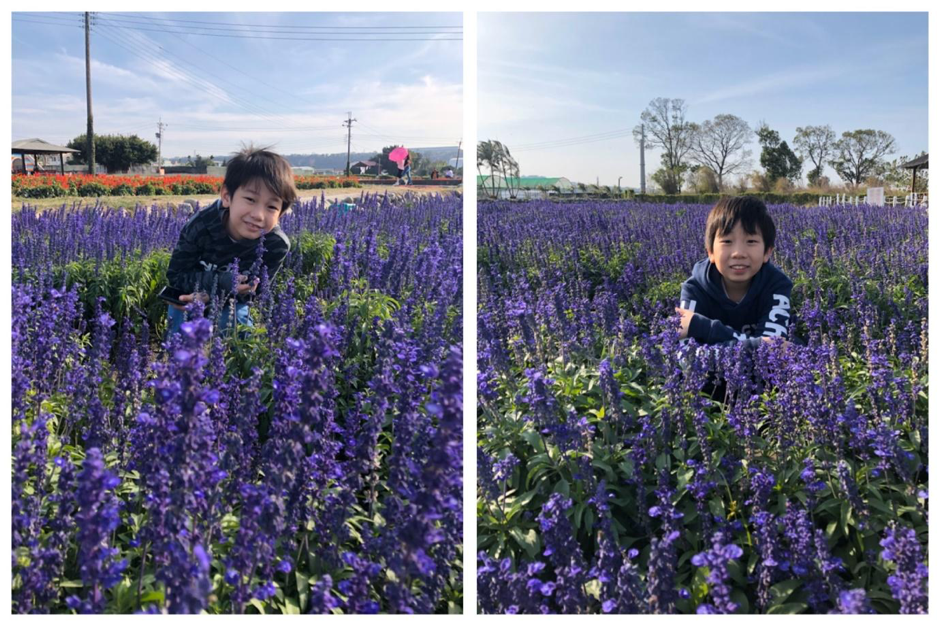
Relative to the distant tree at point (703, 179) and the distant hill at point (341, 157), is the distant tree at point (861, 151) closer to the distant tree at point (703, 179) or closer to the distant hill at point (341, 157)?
the distant tree at point (703, 179)

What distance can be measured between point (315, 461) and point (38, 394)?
1.13 m

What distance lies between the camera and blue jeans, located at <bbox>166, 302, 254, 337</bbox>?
120 inches

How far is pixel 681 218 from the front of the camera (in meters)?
3.83

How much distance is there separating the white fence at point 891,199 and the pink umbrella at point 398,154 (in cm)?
222

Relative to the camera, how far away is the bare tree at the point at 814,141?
2.84 meters

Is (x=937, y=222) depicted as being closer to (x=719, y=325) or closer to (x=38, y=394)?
(x=719, y=325)

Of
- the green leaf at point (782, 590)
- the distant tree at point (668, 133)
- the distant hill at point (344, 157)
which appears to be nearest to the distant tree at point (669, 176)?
the distant tree at point (668, 133)

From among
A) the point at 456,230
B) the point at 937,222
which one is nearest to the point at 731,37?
the point at 937,222

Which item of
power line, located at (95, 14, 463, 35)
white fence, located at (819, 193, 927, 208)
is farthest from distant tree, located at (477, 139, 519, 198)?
white fence, located at (819, 193, 927, 208)

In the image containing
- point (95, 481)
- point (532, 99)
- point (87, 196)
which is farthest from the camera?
point (87, 196)

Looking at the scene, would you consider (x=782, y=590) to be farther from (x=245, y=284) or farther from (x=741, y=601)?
(x=245, y=284)

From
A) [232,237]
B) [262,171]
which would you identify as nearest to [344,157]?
[262,171]

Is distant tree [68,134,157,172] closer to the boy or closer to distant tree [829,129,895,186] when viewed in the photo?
the boy

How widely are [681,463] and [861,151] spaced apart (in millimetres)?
1545
